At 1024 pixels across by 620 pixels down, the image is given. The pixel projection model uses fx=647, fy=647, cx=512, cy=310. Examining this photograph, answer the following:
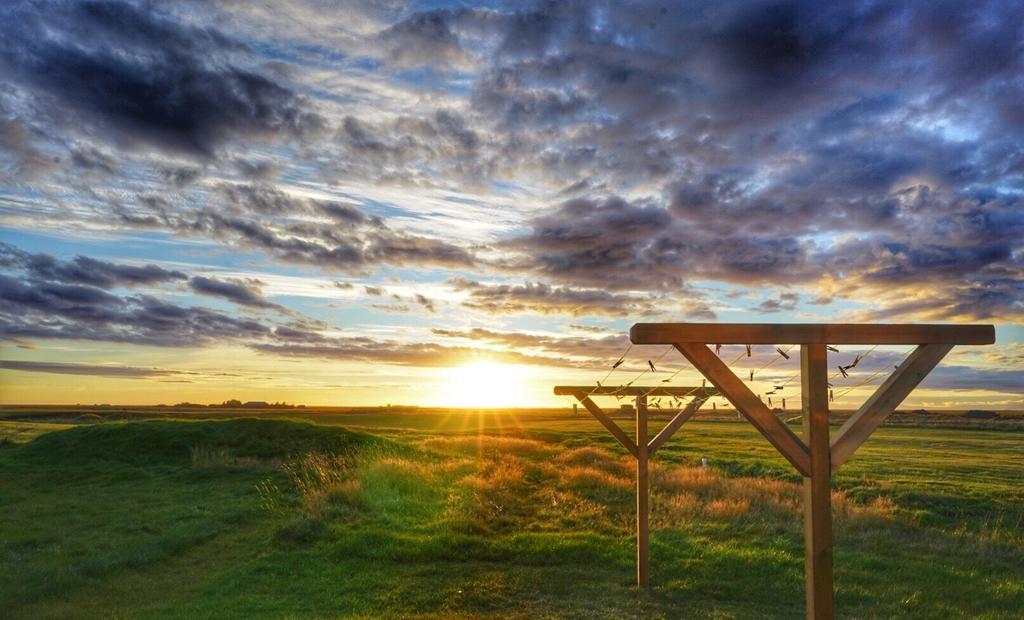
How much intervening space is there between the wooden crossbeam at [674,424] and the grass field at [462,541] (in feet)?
8.36

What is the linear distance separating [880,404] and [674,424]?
5738mm

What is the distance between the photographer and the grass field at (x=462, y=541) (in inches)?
434

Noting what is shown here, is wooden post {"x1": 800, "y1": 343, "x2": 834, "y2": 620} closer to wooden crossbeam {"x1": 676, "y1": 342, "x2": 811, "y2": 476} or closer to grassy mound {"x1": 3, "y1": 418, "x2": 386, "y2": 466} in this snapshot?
wooden crossbeam {"x1": 676, "y1": 342, "x2": 811, "y2": 476}

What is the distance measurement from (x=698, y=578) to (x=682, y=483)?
12242mm

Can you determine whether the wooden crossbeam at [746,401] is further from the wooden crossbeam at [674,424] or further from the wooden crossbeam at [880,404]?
the wooden crossbeam at [674,424]

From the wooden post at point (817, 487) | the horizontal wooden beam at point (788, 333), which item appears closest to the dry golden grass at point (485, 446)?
the wooden post at point (817, 487)

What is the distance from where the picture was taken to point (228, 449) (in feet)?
101

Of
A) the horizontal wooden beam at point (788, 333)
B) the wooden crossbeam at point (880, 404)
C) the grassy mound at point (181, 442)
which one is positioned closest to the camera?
the horizontal wooden beam at point (788, 333)

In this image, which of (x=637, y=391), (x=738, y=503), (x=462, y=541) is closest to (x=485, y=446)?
(x=738, y=503)

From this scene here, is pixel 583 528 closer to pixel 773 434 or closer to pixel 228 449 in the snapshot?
pixel 773 434

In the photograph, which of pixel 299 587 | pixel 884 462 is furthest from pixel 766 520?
pixel 884 462

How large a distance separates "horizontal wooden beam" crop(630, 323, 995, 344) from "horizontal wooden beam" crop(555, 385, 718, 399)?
233 inches

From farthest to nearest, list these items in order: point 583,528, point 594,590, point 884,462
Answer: point 884,462
point 583,528
point 594,590

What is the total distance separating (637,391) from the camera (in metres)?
12.5
